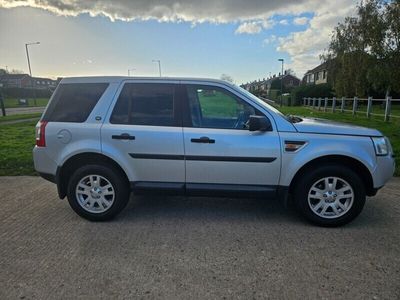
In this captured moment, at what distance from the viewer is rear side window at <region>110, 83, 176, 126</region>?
160 inches

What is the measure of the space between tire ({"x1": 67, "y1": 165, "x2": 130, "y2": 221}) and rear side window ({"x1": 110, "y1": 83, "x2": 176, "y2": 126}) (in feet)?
2.26

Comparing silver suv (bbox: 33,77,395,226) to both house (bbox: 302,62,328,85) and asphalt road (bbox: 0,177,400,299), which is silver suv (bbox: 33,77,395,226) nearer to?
asphalt road (bbox: 0,177,400,299)

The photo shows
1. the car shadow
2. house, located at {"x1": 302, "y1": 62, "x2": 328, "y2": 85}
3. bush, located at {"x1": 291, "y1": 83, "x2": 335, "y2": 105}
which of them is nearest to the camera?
the car shadow

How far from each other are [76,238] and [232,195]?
1.88 metres

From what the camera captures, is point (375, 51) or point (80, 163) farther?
point (375, 51)

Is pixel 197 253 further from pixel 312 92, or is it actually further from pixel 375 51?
pixel 312 92

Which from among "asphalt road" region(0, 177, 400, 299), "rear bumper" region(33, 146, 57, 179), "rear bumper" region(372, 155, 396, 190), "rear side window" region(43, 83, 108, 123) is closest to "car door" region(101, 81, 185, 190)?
"rear side window" region(43, 83, 108, 123)

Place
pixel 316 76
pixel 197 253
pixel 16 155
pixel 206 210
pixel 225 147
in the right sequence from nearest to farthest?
pixel 197 253
pixel 225 147
pixel 206 210
pixel 16 155
pixel 316 76

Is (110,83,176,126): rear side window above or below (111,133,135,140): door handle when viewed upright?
above

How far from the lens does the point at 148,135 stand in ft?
13.1

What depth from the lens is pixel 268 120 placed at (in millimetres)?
3951

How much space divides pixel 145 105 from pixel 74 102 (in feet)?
3.02

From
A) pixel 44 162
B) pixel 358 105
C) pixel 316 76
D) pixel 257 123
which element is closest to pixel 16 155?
pixel 44 162

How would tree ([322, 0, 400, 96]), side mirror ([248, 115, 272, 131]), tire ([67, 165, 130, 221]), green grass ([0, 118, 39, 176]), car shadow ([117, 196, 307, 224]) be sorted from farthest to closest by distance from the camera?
tree ([322, 0, 400, 96]) < green grass ([0, 118, 39, 176]) < car shadow ([117, 196, 307, 224]) < tire ([67, 165, 130, 221]) < side mirror ([248, 115, 272, 131])
